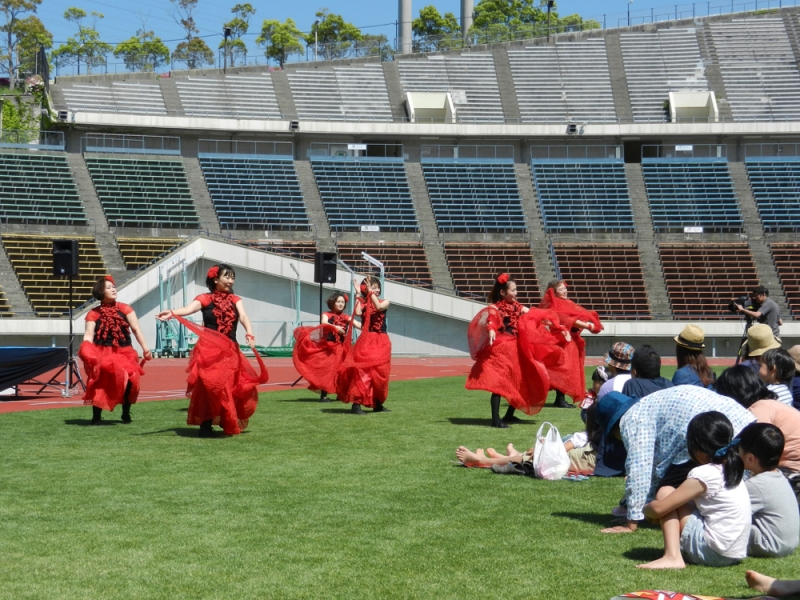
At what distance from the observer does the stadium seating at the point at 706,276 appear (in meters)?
36.3

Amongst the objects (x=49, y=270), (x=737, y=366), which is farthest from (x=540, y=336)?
(x=49, y=270)

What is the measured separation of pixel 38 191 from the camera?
3662 centimetres

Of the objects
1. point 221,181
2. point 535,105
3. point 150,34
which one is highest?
point 150,34

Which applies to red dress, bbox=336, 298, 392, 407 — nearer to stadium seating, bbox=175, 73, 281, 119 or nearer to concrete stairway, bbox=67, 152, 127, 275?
concrete stairway, bbox=67, 152, 127, 275

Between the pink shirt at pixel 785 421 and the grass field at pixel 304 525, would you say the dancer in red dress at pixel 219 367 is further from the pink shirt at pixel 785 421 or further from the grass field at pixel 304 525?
the pink shirt at pixel 785 421

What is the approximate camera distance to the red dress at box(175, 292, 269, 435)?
11312 mm

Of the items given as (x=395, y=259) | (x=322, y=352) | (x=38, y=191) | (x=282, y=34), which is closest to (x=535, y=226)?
(x=395, y=259)

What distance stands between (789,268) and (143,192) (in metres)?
24.4

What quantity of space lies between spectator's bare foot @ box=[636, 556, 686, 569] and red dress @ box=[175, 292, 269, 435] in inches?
247

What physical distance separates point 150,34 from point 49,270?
5380cm

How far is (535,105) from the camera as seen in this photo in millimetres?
45906

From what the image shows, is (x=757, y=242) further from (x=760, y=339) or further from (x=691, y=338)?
(x=691, y=338)

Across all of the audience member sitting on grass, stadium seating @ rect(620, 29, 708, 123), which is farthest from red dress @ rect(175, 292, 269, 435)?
stadium seating @ rect(620, 29, 708, 123)

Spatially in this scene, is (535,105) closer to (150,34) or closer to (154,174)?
(154,174)
